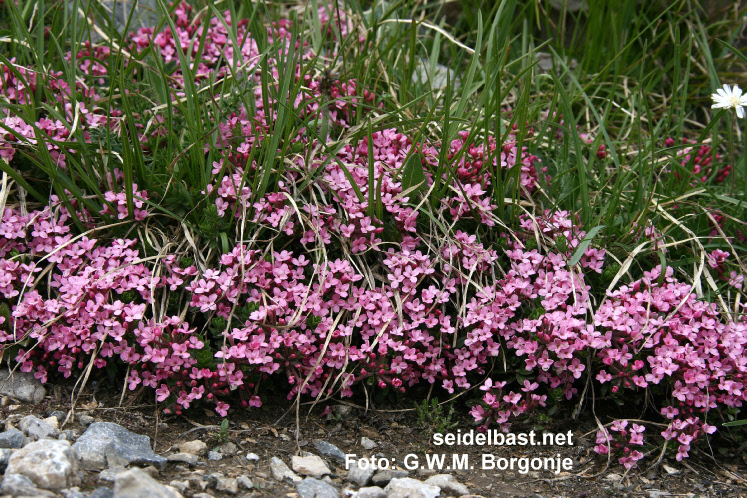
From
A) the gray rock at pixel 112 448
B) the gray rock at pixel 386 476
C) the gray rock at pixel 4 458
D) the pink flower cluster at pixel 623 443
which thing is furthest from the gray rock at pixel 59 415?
the pink flower cluster at pixel 623 443

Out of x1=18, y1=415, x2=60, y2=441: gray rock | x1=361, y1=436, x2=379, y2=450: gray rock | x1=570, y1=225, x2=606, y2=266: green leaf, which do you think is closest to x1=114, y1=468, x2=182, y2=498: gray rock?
x1=18, y1=415, x2=60, y2=441: gray rock

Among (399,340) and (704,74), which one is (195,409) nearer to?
(399,340)

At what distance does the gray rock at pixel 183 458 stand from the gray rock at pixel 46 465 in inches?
16.1

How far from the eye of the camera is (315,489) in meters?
2.51

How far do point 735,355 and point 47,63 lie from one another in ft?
14.2

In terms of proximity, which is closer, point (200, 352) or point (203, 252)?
point (200, 352)

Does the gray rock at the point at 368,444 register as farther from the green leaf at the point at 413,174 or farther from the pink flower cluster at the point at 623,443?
the green leaf at the point at 413,174

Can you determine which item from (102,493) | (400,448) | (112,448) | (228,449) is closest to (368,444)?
(400,448)

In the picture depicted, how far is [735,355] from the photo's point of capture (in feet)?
10.0

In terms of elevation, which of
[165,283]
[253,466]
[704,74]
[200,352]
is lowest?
[253,466]

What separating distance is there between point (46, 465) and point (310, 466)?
1.02m

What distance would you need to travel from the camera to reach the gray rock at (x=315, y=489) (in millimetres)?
2480

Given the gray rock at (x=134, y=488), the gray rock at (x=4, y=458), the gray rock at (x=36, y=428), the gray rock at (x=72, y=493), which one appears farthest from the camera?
the gray rock at (x=36, y=428)

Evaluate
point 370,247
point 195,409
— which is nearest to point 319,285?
point 370,247
